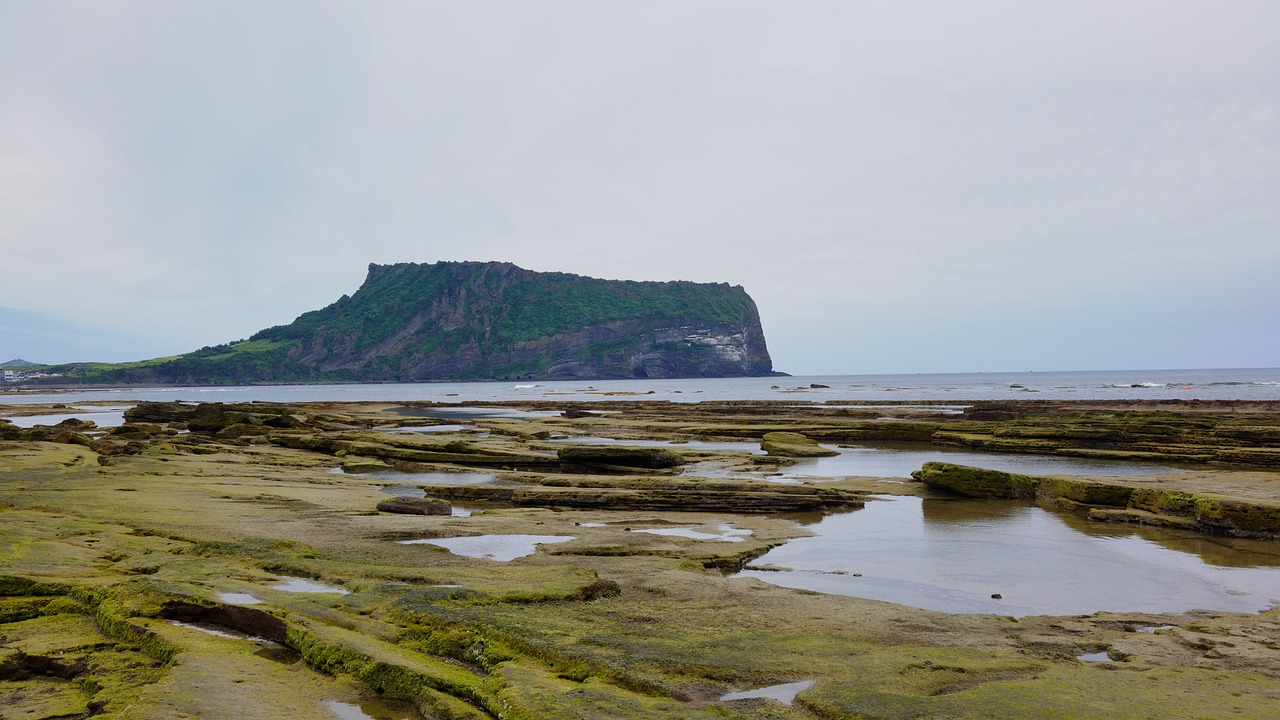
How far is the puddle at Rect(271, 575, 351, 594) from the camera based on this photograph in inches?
386

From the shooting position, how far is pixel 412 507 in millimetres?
17203

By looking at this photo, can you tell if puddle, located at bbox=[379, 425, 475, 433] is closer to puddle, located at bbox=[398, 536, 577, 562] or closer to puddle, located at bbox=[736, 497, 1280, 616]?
puddle, located at bbox=[398, 536, 577, 562]

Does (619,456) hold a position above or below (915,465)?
above

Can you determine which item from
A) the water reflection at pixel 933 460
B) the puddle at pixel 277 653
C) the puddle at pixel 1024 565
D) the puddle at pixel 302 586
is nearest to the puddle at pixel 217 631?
the puddle at pixel 277 653

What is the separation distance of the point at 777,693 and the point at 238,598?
6518 mm

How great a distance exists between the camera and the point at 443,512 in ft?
57.8

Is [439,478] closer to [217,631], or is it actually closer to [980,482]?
[980,482]

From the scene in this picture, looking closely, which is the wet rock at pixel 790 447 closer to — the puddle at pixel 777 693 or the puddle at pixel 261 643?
the puddle at pixel 777 693

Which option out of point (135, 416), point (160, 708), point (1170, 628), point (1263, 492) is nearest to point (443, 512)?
point (160, 708)

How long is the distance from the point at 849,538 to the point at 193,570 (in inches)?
491

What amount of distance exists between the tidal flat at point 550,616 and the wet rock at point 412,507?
0.09 m

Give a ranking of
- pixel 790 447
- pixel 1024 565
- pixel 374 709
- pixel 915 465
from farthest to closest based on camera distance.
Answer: pixel 790 447, pixel 915 465, pixel 1024 565, pixel 374 709

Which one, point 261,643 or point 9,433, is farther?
point 9,433

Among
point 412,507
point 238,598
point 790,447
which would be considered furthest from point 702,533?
point 790,447
